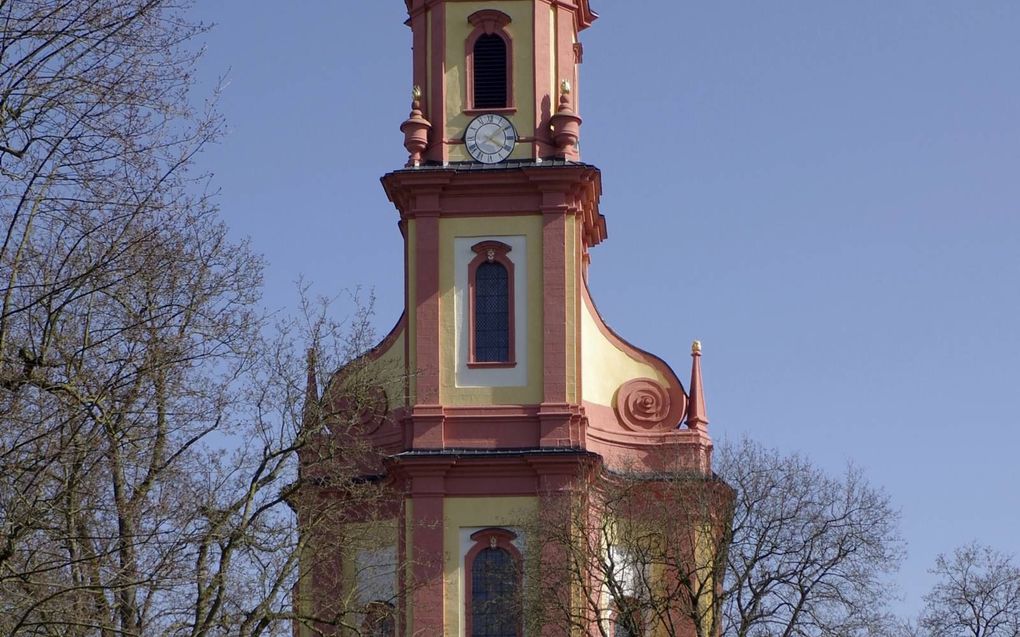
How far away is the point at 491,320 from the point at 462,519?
405cm

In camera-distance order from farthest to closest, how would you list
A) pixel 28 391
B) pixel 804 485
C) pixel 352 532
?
pixel 804 485, pixel 352 532, pixel 28 391

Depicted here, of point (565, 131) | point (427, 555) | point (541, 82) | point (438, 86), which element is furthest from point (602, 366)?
point (438, 86)

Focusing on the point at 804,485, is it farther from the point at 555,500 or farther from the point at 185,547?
the point at 185,547

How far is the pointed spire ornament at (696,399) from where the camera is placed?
46875 millimetres

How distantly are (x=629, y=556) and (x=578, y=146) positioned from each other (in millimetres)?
9160

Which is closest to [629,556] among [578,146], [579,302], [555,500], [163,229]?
[555,500]

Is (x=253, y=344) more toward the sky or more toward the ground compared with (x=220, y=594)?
more toward the sky

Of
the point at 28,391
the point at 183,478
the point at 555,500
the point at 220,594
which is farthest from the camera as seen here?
the point at 555,500

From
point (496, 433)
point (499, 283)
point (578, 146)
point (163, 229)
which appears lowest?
point (163, 229)

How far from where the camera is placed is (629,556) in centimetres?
4244

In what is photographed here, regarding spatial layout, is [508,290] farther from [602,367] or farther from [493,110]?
[493,110]

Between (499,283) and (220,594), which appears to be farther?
(499,283)

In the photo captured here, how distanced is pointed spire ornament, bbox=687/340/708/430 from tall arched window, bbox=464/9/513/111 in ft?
21.1

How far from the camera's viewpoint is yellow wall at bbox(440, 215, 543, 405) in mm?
45469
